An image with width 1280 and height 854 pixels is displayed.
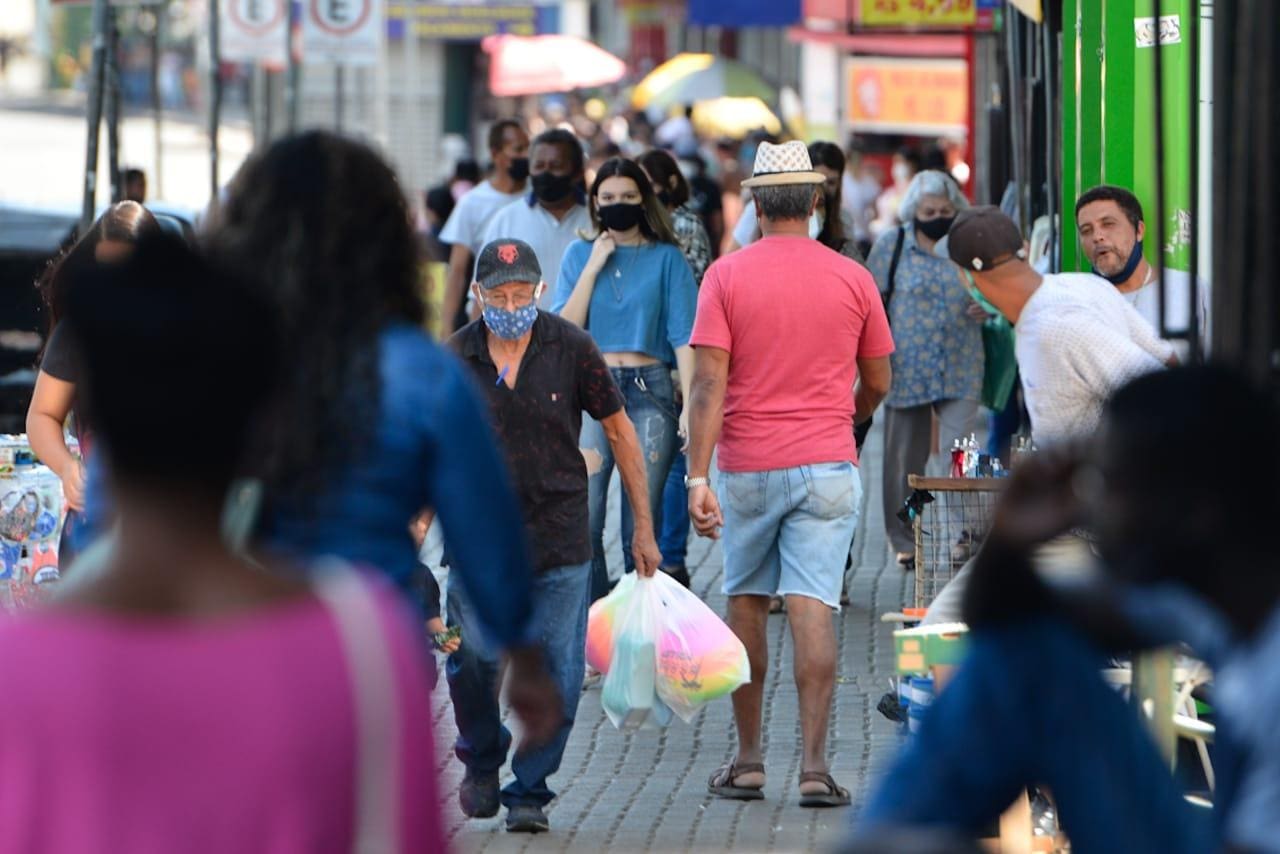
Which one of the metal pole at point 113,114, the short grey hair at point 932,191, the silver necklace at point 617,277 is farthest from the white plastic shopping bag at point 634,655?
the metal pole at point 113,114

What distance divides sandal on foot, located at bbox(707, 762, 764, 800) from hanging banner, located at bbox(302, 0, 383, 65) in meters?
13.0

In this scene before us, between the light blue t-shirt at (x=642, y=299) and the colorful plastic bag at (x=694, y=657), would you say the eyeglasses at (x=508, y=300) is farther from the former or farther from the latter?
the light blue t-shirt at (x=642, y=299)

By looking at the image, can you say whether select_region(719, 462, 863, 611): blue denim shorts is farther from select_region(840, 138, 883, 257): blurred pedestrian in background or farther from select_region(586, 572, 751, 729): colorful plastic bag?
select_region(840, 138, 883, 257): blurred pedestrian in background

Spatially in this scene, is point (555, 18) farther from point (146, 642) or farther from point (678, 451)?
point (146, 642)

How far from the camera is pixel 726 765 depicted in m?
7.89

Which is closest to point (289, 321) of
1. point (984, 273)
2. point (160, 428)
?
point (160, 428)

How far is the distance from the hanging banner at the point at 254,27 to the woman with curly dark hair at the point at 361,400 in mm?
15792

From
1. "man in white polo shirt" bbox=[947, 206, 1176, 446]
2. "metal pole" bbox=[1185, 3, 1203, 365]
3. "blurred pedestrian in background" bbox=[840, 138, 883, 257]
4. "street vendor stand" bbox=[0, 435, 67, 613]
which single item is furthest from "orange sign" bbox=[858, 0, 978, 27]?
"metal pole" bbox=[1185, 3, 1203, 365]

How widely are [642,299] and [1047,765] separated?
6892 mm

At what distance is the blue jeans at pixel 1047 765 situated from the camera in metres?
2.62

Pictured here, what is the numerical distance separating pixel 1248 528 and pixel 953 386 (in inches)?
330

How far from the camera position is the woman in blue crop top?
30.7 ft

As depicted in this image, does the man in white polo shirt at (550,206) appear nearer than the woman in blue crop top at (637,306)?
No

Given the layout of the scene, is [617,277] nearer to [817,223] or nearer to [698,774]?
[817,223]
